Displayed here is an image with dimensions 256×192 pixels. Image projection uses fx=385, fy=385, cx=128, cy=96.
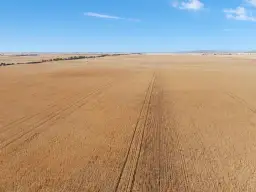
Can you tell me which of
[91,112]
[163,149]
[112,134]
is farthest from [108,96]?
[163,149]

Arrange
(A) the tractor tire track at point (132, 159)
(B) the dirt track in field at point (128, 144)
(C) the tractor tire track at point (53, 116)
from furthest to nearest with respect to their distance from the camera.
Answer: (C) the tractor tire track at point (53, 116) < (B) the dirt track in field at point (128, 144) < (A) the tractor tire track at point (132, 159)

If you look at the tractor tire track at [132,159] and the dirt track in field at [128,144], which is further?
the dirt track in field at [128,144]

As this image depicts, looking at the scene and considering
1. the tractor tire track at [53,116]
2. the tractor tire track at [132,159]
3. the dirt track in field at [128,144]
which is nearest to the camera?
the tractor tire track at [132,159]

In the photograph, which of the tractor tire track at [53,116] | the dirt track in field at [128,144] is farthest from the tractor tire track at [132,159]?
the tractor tire track at [53,116]

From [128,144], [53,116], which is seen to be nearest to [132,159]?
[128,144]

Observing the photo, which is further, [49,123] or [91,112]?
[91,112]

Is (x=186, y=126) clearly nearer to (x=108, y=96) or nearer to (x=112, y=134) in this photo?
(x=112, y=134)

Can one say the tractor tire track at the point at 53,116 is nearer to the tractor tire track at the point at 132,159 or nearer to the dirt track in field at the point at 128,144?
the dirt track in field at the point at 128,144

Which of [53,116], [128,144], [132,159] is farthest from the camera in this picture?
[53,116]

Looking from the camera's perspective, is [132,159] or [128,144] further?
[128,144]

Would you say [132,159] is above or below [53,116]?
above

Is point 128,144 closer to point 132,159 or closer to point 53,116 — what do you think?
point 132,159
